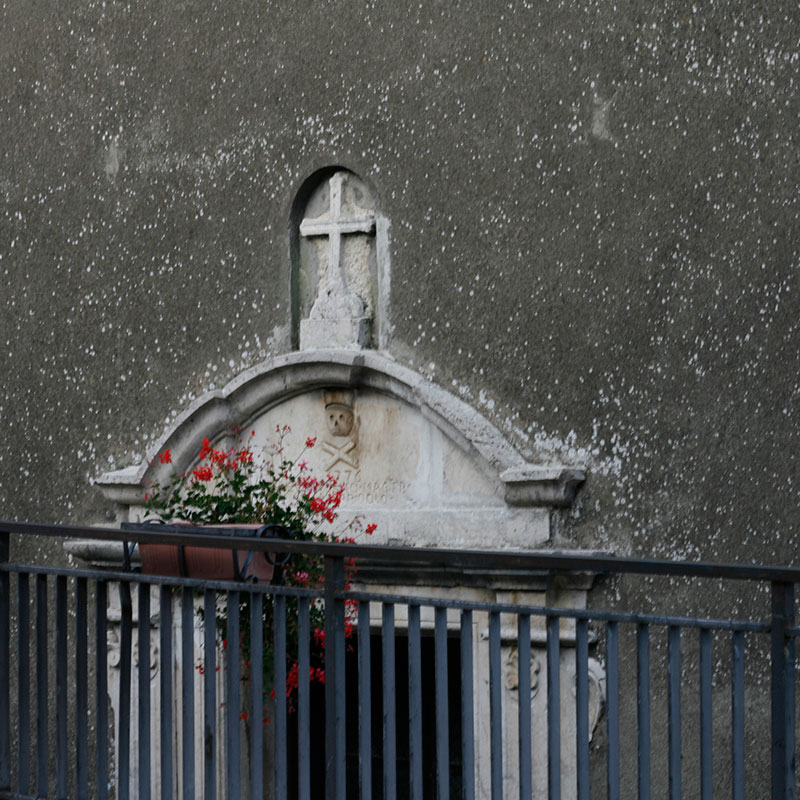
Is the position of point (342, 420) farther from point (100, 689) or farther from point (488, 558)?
point (488, 558)

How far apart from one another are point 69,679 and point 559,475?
2.65 metres

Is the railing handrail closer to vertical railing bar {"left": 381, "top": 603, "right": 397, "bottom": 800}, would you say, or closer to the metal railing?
the metal railing

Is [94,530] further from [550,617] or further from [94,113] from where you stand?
[94,113]

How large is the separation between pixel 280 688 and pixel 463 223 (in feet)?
7.44

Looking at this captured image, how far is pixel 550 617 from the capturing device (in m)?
2.94

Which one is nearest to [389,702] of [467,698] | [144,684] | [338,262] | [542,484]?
[467,698]

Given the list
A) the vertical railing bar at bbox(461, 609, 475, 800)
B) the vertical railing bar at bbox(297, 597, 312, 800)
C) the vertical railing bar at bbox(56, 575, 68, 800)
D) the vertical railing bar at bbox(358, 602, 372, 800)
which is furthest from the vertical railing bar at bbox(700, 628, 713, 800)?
the vertical railing bar at bbox(56, 575, 68, 800)

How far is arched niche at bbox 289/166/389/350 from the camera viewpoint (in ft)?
17.2

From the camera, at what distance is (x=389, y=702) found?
126 inches

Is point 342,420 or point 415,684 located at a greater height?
point 342,420

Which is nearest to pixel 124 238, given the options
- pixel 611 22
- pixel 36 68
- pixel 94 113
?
pixel 94 113

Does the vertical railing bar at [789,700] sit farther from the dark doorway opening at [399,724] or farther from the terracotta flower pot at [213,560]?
the dark doorway opening at [399,724]

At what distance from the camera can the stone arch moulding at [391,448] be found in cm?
484

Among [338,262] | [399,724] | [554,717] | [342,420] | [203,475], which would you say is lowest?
[399,724]
